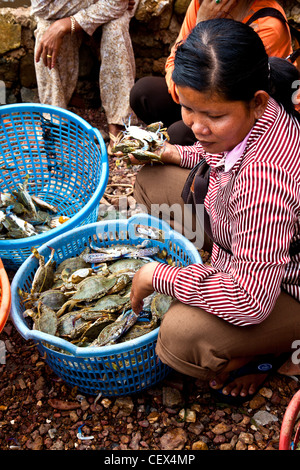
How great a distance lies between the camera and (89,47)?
3.63m

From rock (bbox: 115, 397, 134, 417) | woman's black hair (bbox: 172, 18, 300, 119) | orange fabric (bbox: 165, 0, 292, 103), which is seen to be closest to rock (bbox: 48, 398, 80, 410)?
rock (bbox: 115, 397, 134, 417)

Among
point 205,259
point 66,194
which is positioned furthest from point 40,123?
point 205,259

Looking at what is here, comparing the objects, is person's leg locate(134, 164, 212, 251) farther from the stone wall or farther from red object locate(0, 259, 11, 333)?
the stone wall

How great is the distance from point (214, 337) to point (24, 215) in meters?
1.64

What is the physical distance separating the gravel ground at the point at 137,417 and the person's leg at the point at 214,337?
356 millimetres

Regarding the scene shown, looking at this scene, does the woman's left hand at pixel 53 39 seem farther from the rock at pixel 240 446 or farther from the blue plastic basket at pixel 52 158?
the rock at pixel 240 446

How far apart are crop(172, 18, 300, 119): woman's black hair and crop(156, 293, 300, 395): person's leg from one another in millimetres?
785

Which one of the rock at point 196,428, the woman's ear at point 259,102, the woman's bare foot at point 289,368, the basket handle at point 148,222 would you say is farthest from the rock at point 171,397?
the woman's ear at point 259,102

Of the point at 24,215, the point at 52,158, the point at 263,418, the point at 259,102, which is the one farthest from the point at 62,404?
the point at 52,158

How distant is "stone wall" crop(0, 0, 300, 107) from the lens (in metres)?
3.47

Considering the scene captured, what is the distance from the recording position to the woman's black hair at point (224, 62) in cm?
119
